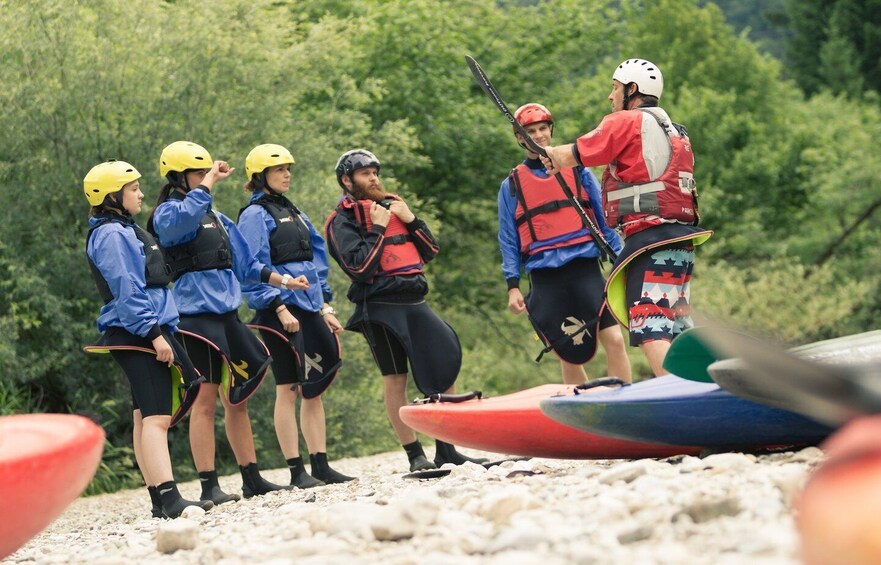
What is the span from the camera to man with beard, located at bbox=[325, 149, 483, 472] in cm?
805

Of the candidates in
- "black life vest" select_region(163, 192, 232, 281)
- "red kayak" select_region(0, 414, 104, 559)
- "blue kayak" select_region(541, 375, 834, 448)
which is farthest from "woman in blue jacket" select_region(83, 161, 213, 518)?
"blue kayak" select_region(541, 375, 834, 448)

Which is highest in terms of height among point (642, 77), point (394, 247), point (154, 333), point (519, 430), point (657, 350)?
point (642, 77)

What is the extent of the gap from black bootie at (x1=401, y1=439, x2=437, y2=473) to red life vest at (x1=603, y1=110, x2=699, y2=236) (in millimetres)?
2053

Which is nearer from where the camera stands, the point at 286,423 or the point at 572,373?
the point at 286,423

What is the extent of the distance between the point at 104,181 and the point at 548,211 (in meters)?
2.66

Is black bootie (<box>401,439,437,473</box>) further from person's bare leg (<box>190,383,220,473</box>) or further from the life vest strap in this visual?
the life vest strap

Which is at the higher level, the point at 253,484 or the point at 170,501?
the point at 170,501

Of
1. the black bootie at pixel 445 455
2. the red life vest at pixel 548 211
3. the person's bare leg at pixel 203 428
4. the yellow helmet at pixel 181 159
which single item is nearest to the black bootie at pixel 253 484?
the person's bare leg at pixel 203 428

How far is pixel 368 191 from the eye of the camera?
8258 millimetres

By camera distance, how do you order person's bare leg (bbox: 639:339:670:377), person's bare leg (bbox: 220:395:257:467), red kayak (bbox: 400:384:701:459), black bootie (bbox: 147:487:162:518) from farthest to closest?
person's bare leg (bbox: 220:395:257:467)
black bootie (bbox: 147:487:162:518)
person's bare leg (bbox: 639:339:670:377)
red kayak (bbox: 400:384:701:459)

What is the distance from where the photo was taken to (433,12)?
23.2 metres

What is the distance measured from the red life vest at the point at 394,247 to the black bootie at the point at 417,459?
1066 mm

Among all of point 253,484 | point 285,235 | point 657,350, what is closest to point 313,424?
point 253,484

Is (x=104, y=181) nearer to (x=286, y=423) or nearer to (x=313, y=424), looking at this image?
(x=286, y=423)
